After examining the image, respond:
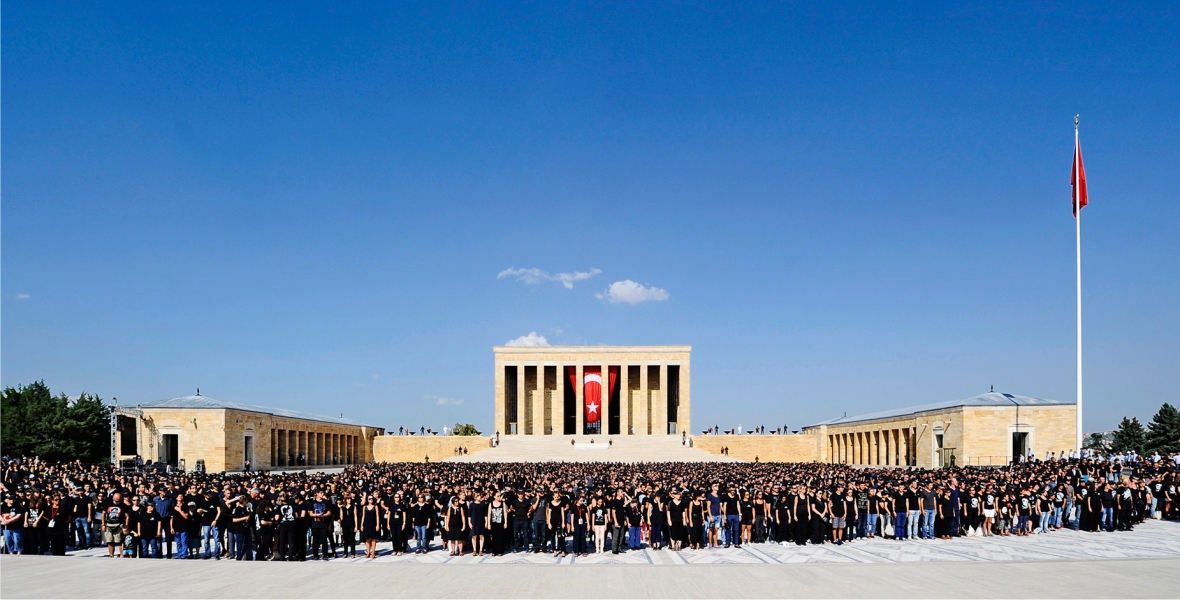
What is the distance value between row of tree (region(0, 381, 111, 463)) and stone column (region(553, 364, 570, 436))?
106 ft

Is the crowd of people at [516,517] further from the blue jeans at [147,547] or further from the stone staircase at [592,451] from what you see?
the stone staircase at [592,451]

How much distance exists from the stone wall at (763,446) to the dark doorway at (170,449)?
31.2 m

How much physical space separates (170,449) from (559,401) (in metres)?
32.0

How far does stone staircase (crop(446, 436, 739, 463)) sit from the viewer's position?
51.6 metres

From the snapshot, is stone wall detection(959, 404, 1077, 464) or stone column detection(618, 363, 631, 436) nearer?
stone wall detection(959, 404, 1077, 464)

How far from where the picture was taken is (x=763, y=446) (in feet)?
199

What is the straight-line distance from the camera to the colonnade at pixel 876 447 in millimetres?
51344

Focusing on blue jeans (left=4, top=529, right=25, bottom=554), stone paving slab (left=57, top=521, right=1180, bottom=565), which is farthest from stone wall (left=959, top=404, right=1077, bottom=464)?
blue jeans (left=4, top=529, right=25, bottom=554)

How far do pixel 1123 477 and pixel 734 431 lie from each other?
41.0m

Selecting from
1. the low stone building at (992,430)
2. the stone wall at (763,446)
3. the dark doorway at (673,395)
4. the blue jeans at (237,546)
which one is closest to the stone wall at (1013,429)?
the low stone building at (992,430)

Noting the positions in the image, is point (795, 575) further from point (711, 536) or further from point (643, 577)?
point (711, 536)

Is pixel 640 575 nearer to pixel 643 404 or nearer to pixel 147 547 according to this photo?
pixel 147 547

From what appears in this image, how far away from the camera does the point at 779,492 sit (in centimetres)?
1902

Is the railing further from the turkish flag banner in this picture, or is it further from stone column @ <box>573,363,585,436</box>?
stone column @ <box>573,363,585,436</box>
